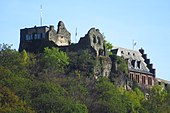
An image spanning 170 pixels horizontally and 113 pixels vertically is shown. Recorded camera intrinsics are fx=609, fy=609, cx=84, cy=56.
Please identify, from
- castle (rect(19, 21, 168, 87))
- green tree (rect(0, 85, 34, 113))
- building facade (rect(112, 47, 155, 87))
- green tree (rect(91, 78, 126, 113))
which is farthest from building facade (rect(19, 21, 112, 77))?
green tree (rect(0, 85, 34, 113))

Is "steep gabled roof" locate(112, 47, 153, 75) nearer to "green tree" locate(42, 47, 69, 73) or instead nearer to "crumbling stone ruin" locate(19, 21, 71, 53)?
"crumbling stone ruin" locate(19, 21, 71, 53)

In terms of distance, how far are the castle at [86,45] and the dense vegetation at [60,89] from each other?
365 centimetres

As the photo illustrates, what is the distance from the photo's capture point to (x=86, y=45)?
424ft

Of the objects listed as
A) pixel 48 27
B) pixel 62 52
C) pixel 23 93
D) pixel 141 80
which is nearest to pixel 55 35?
pixel 48 27

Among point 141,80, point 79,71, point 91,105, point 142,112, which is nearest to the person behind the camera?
point 91,105

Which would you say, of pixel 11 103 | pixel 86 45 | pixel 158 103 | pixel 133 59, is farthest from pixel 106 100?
pixel 133 59

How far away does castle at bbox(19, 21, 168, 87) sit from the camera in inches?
5099

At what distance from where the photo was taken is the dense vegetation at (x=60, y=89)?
3656 inches

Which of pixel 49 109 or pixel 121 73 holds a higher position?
pixel 121 73

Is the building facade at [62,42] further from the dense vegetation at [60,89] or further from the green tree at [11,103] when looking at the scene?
the green tree at [11,103]

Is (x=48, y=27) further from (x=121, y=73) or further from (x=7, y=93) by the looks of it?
(x=7, y=93)

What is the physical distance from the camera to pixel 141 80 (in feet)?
475

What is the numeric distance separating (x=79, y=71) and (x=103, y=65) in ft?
26.1

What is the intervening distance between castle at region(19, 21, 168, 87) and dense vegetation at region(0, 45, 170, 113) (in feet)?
12.0
